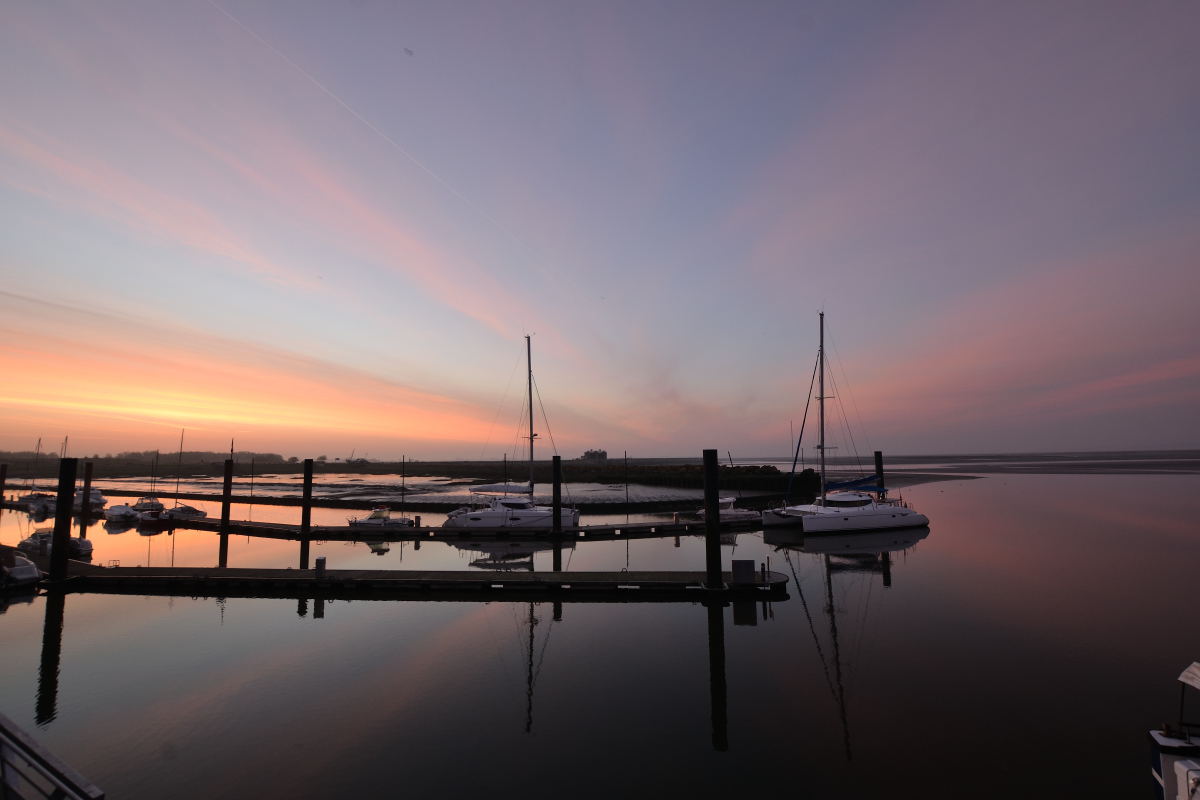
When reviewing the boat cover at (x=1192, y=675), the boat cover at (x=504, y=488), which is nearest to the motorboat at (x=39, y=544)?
the boat cover at (x=504, y=488)

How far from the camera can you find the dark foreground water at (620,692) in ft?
33.6

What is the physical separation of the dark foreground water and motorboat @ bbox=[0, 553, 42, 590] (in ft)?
6.35

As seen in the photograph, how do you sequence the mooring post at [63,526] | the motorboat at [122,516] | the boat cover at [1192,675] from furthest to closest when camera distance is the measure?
the motorboat at [122,516] → the mooring post at [63,526] → the boat cover at [1192,675]

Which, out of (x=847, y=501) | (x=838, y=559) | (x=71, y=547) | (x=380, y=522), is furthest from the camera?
(x=847, y=501)

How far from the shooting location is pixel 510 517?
1513 inches

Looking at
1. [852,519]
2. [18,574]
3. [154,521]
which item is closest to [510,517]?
[18,574]

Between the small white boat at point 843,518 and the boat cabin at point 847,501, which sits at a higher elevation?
the boat cabin at point 847,501

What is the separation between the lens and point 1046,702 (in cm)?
1301

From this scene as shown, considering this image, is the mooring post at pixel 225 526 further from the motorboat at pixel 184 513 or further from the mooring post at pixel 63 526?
the motorboat at pixel 184 513

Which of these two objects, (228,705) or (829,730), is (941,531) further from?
(228,705)

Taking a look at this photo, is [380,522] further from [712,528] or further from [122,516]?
[712,528]

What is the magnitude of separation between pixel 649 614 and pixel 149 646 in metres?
17.1

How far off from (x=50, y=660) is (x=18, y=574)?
36.4ft

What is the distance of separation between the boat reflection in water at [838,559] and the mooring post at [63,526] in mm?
31133
